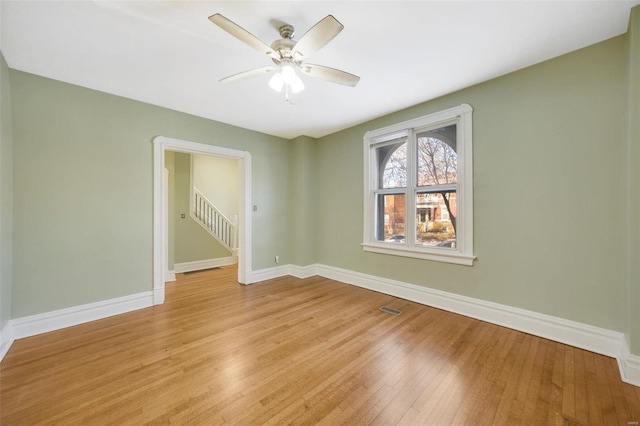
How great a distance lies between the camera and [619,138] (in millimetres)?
2072

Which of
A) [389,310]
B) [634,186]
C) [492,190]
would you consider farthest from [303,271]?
[634,186]

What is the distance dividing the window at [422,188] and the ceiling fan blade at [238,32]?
91.2 inches

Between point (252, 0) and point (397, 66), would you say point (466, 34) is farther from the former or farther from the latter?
point (252, 0)

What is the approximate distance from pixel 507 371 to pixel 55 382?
11.5 ft

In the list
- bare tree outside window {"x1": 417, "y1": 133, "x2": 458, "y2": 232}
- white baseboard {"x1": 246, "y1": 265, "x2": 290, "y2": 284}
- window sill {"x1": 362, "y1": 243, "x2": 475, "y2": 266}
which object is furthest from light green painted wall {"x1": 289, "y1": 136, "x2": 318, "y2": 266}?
bare tree outside window {"x1": 417, "y1": 133, "x2": 458, "y2": 232}

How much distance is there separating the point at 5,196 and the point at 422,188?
14.9 feet

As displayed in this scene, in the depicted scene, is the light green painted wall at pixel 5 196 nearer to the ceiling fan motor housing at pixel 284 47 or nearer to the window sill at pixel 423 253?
the ceiling fan motor housing at pixel 284 47

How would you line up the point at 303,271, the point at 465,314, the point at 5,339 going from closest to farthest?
the point at 5,339 → the point at 465,314 → the point at 303,271

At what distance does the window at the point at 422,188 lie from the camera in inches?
116

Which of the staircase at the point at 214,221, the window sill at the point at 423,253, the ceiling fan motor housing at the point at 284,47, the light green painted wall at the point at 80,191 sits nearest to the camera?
the ceiling fan motor housing at the point at 284,47

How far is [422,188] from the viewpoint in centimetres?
338

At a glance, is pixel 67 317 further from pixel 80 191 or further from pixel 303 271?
pixel 303 271

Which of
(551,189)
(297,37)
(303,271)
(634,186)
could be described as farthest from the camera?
(303,271)

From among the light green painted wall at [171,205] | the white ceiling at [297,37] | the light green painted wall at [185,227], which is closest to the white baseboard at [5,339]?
the light green painted wall at [171,205]
